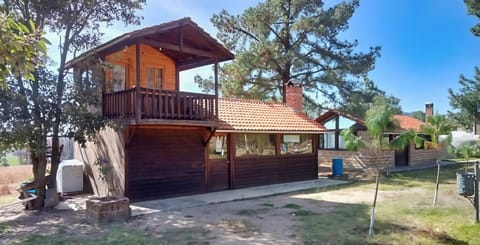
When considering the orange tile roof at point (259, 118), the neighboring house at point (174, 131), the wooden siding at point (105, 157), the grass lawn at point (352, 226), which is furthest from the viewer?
the orange tile roof at point (259, 118)

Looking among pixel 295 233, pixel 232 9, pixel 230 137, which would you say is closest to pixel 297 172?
pixel 230 137

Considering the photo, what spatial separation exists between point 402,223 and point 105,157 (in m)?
8.16

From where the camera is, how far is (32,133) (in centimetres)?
868

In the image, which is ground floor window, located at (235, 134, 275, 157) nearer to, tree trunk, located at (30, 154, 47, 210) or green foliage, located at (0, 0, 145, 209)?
green foliage, located at (0, 0, 145, 209)

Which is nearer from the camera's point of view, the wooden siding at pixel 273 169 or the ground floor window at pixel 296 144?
the wooden siding at pixel 273 169

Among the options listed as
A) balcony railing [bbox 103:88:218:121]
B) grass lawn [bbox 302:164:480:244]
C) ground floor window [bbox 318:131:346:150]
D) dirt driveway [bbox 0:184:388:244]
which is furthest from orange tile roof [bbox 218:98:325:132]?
grass lawn [bbox 302:164:480:244]

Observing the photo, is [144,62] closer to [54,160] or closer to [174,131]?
[174,131]

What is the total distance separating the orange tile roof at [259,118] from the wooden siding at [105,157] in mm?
3144

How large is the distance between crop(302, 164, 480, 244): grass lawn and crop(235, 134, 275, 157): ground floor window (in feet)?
14.1

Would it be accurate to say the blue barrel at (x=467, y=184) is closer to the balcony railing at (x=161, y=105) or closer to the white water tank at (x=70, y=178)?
the balcony railing at (x=161, y=105)

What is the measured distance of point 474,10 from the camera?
17.6 m

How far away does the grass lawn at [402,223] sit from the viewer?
6.46 metres

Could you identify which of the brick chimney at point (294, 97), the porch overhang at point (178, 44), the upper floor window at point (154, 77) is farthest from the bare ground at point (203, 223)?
the brick chimney at point (294, 97)

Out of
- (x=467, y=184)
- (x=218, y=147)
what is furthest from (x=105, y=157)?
(x=467, y=184)
